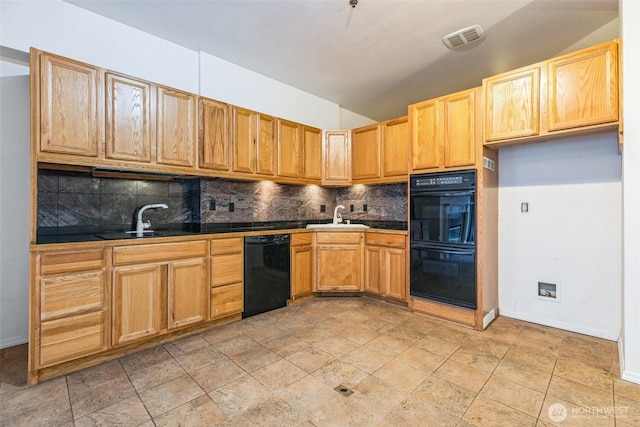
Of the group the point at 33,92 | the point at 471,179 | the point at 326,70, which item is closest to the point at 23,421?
the point at 33,92

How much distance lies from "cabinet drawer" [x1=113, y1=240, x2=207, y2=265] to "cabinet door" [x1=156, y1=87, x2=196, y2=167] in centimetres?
81

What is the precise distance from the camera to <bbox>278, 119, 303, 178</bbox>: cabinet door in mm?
3719

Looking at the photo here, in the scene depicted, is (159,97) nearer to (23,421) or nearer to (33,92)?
(33,92)

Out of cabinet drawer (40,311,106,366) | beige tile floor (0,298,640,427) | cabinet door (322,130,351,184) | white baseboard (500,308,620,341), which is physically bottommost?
beige tile floor (0,298,640,427)

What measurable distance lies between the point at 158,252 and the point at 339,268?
219 centimetres

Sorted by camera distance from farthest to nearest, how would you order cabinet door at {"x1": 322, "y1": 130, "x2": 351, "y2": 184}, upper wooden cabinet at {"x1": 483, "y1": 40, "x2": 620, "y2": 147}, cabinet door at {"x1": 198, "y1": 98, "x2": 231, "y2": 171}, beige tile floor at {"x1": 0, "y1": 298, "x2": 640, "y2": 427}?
cabinet door at {"x1": 322, "y1": 130, "x2": 351, "y2": 184} < cabinet door at {"x1": 198, "y1": 98, "x2": 231, "y2": 171} < upper wooden cabinet at {"x1": 483, "y1": 40, "x2": 620, "y2": 147} < beige tile floor at {"x1": 0, "y1": 298, "x2": 640, "y2": 427}

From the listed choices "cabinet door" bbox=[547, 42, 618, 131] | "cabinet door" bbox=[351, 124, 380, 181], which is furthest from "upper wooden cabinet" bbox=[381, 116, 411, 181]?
"cabinet door" bbox=[547, 42, 618, 131]

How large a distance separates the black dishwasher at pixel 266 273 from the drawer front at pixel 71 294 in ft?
4.25

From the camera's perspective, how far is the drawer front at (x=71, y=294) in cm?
199

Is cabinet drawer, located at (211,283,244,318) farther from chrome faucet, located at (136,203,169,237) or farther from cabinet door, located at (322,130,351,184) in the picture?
cabinet door, located at (322,130,351,184)

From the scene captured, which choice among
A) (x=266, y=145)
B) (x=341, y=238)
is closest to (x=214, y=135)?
(x=266, y=145)

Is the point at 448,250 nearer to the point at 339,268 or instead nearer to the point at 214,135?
the point at 339,268

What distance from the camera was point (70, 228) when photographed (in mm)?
2578

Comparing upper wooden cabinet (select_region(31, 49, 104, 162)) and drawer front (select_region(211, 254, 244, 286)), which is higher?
upper wooden cabinet (select_region(31, 49, 104, 162))
